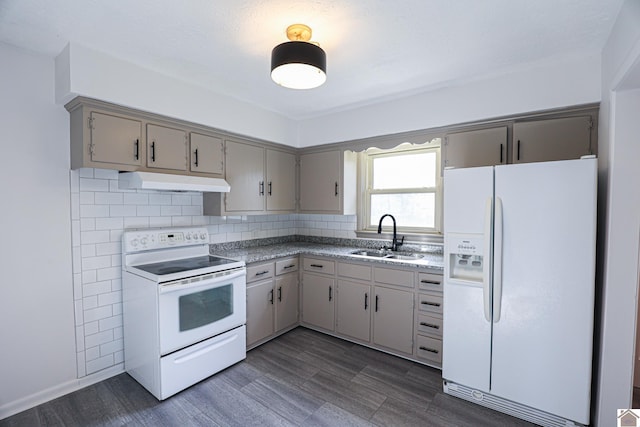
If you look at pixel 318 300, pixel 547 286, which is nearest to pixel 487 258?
pixel 547 286

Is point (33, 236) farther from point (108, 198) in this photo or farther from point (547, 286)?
point (547, 286)

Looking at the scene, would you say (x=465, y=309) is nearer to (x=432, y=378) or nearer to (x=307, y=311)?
(x=432, y=378)

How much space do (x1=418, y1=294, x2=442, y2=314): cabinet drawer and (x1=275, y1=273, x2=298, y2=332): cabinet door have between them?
140 centimetres

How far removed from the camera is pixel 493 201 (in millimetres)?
2074

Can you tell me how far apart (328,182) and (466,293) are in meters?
1.97

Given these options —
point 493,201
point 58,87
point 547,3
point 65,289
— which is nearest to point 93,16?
point 58,87

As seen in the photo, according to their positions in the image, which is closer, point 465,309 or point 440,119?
point 465,309

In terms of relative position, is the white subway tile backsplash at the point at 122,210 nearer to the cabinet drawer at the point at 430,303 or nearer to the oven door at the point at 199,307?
the oven door at the point at 199,307

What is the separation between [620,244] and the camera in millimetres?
1693

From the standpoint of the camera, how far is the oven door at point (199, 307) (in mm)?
2199

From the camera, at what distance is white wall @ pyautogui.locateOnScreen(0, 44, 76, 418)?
2.05m

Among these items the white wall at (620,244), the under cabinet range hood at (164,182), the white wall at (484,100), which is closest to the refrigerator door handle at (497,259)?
the white wall at (620,244)

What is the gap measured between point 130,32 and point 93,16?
0.64ft

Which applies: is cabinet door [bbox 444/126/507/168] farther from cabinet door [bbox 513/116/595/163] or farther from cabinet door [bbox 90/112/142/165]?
cabinet door [bbox 90/112/142/165]
